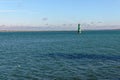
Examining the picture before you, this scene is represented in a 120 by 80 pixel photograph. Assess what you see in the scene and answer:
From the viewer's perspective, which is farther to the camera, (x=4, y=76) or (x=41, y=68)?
(x=41, y=68)

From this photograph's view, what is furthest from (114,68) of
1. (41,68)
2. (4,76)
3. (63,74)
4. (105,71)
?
(4,76)

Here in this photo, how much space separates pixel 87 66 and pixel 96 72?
6.36 m

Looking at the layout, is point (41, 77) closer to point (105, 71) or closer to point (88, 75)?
point (88, 75)

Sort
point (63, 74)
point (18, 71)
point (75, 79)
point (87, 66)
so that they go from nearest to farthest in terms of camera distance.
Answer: point (75, 79) < point (63, 74) < point (18, 71) < point (87, 66)

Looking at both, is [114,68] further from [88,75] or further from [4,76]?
[4,76]

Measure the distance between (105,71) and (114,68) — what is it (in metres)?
3.66

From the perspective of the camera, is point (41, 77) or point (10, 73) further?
point (10, 73)

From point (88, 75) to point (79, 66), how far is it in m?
8.57

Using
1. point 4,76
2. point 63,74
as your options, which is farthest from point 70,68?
point 4,76

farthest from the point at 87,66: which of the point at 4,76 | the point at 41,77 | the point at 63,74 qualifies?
the point at 4,76

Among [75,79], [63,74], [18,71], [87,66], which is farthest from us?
[87,66]

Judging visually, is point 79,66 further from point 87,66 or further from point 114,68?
point 114,68

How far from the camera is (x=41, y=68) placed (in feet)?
163

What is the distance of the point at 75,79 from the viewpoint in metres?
40.6
